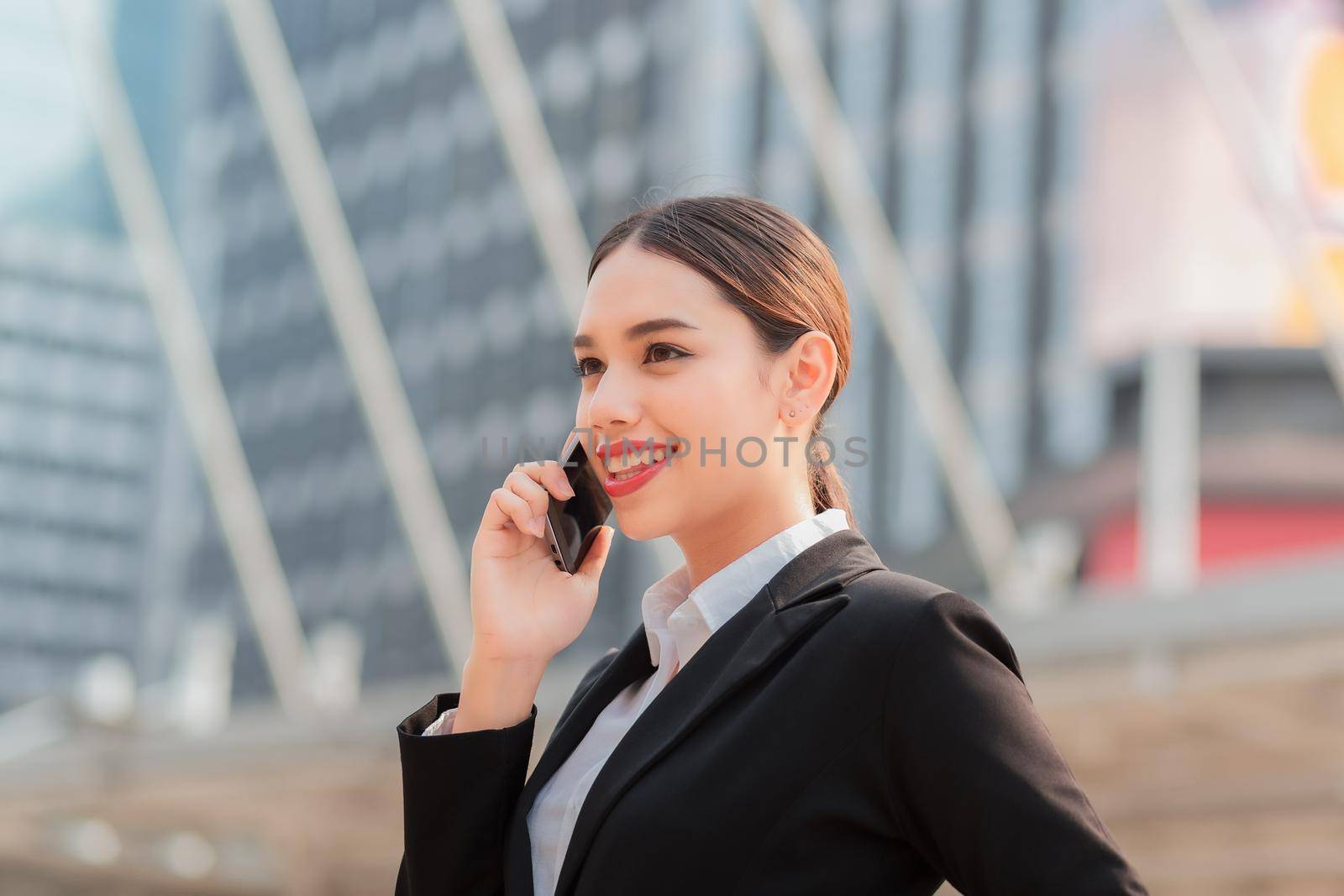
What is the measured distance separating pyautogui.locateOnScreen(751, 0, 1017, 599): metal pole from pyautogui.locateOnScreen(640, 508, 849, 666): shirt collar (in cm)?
525

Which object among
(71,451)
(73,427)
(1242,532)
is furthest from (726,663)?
(71,451)

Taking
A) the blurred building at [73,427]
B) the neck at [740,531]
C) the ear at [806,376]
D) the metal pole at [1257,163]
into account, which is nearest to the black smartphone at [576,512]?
the neck at [740,531]

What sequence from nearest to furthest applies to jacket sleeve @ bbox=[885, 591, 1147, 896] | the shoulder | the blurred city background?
jacket sleeve @ bbox=[885, 591, 1147, 896] < the shoulder < the blurred city background

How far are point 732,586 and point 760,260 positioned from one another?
1.00 feet

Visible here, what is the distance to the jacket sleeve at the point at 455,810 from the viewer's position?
1609mm

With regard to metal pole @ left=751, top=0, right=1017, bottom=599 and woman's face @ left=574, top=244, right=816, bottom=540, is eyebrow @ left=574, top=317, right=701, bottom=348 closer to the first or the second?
woman's face @ left=574, top=244, right=816, bottom=540

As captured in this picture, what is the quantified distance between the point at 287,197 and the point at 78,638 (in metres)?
19.0

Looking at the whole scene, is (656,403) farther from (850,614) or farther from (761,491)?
Result: (850,614)

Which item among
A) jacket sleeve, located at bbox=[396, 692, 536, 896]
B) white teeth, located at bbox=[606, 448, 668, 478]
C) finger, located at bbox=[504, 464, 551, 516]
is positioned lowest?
jacket sleeve, located at bbox=[396, 692, 536, 896]

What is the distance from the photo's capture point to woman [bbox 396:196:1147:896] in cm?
135

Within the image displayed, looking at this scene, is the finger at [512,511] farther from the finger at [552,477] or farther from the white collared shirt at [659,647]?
the white collared shirt at [659,647]

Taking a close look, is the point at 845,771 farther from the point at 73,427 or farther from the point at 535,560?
the point at 73,427

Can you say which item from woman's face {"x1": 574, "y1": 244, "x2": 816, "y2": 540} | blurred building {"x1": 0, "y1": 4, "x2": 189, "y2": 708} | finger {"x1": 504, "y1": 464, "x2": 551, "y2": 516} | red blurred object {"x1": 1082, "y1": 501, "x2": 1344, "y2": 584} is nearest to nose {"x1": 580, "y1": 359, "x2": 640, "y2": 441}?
woman's face {"x1": 574, "y1": 244, "x2": 816, "y2": 540}

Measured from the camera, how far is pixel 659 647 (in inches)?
66.8
